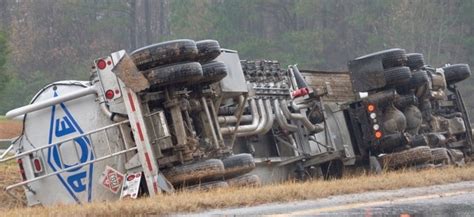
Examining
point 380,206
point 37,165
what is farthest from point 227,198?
point 37,165

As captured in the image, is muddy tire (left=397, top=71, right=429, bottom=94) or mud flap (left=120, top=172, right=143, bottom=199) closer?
mud flap (left=120, top=172, right=143, bottom=199)

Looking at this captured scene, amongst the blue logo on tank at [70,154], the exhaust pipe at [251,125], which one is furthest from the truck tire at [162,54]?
the exhaust pipe at [251,125]

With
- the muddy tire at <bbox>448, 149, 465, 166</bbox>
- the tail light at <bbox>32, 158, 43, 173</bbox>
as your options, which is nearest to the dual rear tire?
the tail light at <bbox>32, 158, 43, 173</bbox>

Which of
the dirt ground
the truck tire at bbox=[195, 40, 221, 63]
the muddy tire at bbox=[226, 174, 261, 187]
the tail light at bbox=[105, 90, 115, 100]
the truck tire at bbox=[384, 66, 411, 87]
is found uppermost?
the truck tire at bbox=[195, 40, 221, 63]

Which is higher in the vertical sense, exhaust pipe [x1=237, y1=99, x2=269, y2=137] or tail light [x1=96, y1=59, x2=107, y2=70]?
tail light [x1=96, y1=59, x2=107, y2=70]

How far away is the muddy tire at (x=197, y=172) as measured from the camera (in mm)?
11453

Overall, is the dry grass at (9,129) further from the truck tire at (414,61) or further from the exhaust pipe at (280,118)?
the exhaust pipe at (280,118)

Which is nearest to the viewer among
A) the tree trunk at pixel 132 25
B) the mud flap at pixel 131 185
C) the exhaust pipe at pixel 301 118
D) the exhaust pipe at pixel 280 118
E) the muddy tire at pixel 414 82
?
the mud flap at pixel 131 185

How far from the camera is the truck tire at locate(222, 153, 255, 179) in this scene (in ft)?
38.8

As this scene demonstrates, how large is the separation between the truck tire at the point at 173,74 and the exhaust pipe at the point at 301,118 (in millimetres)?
3127

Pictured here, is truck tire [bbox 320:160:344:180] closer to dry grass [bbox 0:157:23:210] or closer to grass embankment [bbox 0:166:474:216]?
grass embankment [bbox 0:166:474:216]

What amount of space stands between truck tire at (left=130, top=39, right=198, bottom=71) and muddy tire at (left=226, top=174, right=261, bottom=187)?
1566 mm

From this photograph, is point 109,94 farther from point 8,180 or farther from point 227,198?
point 8,180

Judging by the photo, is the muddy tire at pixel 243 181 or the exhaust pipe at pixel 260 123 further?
the exhaust pipe at pixel 260 123
